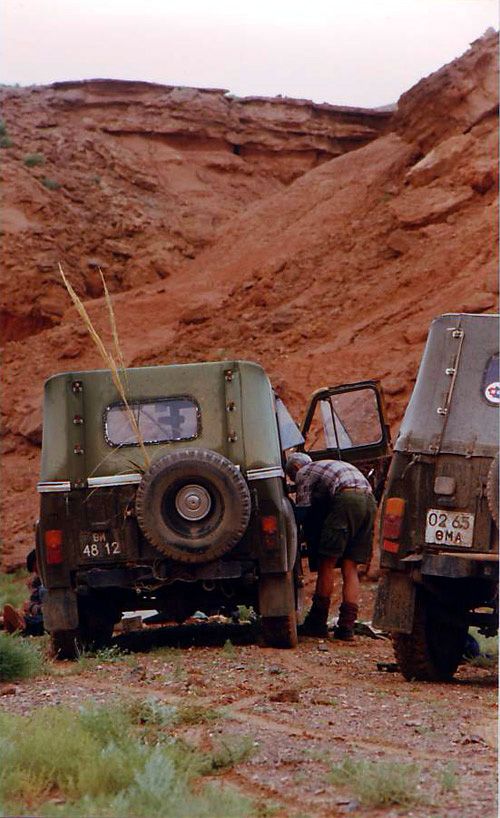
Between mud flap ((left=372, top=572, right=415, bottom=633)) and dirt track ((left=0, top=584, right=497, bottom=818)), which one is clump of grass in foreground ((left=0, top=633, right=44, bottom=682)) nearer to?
dirt track ((left=0, top=584, right=497, bottom=818))

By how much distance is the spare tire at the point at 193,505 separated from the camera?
403 inches

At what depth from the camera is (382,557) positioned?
9320 mm

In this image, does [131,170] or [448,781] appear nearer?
[448,781]

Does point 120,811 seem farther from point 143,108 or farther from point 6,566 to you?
point 143,108

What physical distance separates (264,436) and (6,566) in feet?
38.9

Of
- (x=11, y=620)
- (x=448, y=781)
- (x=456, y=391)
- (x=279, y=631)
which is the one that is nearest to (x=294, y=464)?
(x=279, y=631)

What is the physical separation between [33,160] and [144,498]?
2538 centimetres

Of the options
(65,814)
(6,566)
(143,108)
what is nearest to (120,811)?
(65,814)

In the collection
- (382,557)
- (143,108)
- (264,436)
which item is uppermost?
(143,108)

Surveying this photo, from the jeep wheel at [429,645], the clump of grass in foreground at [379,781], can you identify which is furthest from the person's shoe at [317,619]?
the clump of grass in foreground at [379,781]

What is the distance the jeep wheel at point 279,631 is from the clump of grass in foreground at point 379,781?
15.0ft

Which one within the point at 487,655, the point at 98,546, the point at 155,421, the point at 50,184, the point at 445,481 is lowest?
the point at 487,655

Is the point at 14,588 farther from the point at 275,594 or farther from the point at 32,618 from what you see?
the point at 275,594

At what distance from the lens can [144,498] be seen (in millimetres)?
10328
